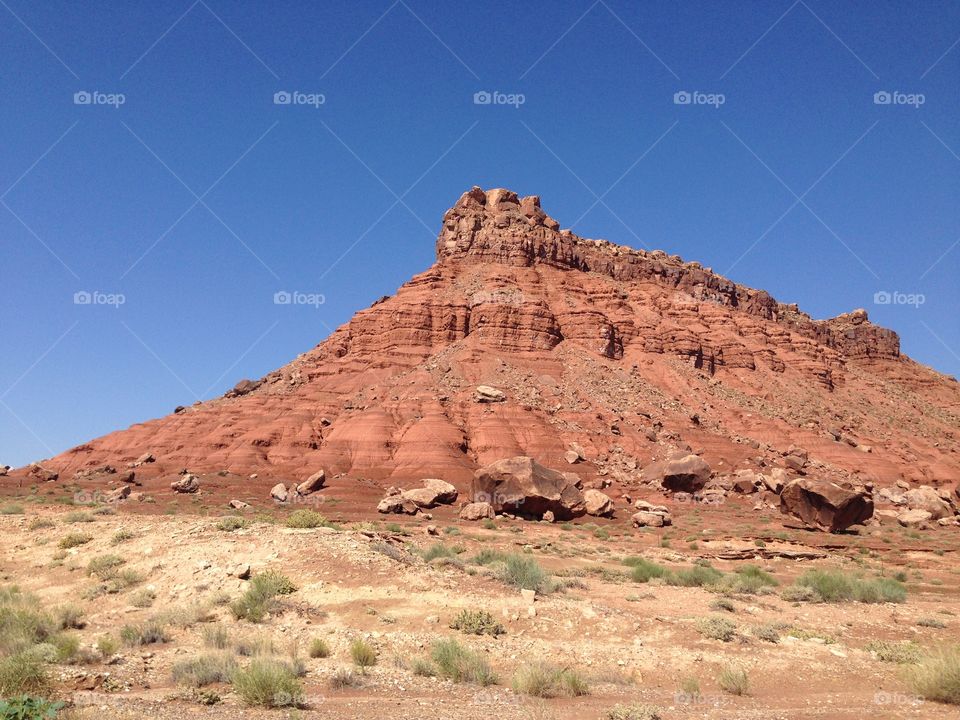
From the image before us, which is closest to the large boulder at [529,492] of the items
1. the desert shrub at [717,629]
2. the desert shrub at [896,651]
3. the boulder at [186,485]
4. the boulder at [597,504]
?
the boulder at [597,504]

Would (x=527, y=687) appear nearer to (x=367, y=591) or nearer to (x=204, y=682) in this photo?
(x=204, y=682)

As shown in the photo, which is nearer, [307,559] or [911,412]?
[307,559]

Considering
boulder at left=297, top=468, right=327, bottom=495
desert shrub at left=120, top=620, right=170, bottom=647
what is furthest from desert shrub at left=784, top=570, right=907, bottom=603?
boulder at left=297, top=468, right=327, bottom=495

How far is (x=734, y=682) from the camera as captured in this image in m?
9.70

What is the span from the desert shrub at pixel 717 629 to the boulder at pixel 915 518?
126ft

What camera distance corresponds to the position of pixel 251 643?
35.0ft

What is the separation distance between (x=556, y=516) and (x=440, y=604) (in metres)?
27.2

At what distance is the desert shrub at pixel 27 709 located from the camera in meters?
6.96

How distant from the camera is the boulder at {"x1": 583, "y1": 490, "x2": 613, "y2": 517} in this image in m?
40.8

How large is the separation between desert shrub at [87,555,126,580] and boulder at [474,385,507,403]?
137 feet

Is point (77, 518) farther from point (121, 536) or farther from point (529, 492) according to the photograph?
point (529, 492)

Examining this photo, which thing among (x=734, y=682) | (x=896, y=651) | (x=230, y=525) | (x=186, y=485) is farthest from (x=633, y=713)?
(x=186, y=485)

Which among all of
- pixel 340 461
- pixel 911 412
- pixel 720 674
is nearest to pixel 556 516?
pixel 340 461

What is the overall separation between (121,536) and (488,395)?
40.5m
